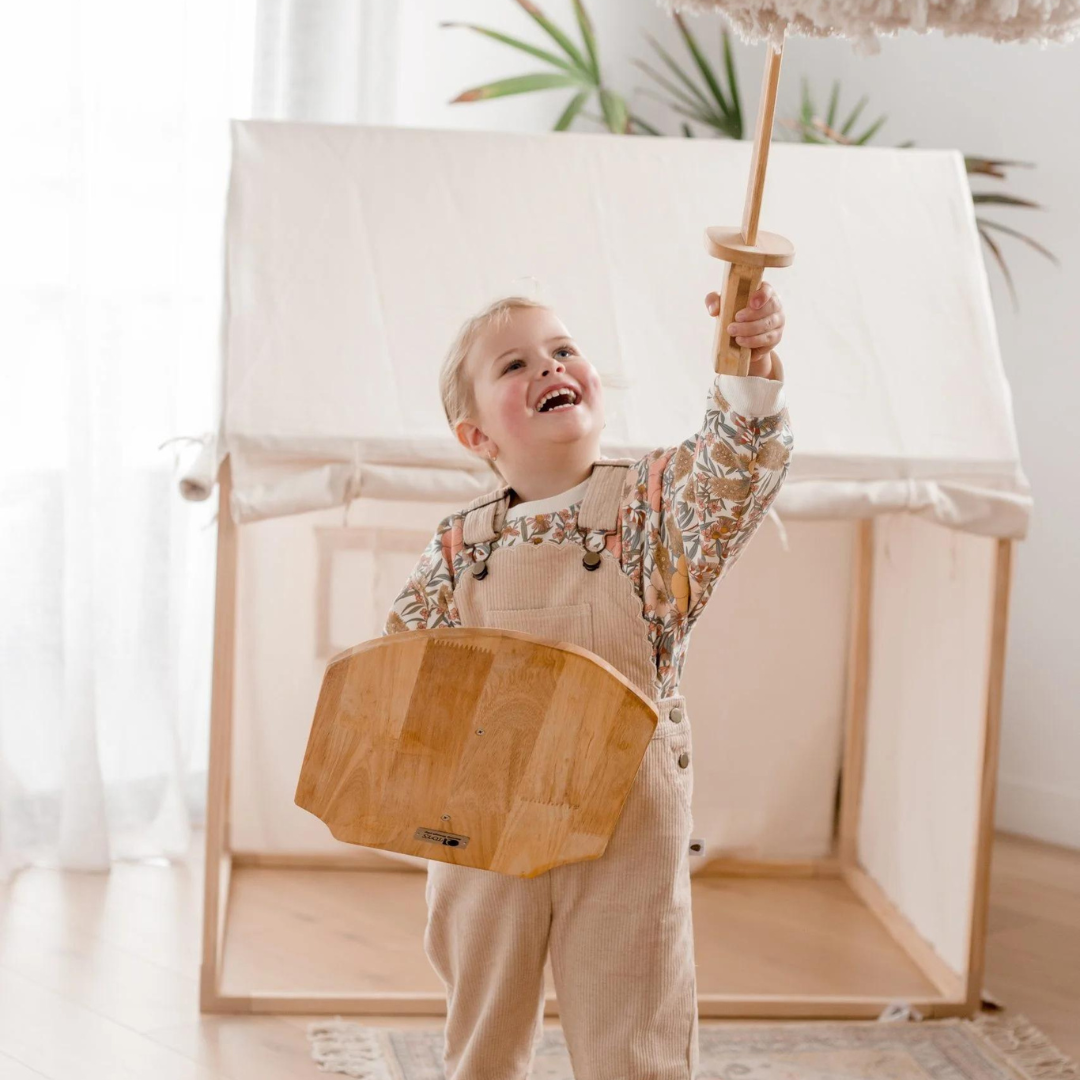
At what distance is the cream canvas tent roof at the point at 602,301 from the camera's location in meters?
1.95

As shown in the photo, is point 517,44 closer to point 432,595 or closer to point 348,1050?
point 432,595

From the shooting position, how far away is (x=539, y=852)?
129cm

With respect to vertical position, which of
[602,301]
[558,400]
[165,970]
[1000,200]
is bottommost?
[165,970]

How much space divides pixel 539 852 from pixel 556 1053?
2.65 ft

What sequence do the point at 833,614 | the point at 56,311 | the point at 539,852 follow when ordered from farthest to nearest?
the point at 833,614, the point at 56,311, the point at 539,852

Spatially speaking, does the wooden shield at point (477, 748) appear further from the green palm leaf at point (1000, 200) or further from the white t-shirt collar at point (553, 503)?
the green palm leaf at point (1000, 200)

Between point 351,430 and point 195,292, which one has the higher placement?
point 195,292

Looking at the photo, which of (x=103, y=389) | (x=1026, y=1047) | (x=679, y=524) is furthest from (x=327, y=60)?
(x=1026, y=1047)

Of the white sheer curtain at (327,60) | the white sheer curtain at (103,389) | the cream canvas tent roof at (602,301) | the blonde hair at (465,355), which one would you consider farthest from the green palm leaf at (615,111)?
the blonde hair at (465,355)

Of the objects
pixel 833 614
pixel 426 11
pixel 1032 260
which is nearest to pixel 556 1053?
pixel 833 614

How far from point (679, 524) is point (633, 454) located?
62cm

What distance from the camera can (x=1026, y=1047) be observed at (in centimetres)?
200

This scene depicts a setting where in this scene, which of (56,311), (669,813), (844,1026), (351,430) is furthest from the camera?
(56,311)

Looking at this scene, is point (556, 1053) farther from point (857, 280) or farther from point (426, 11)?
point (426, 11)
